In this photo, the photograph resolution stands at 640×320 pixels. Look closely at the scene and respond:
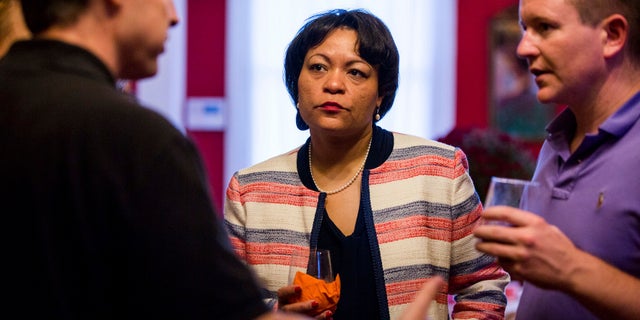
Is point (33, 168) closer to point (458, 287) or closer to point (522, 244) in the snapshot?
point (522, 244)

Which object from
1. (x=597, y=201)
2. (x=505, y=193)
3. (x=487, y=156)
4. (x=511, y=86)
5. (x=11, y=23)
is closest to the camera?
(x=505, y=193)

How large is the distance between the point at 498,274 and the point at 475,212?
0.18m

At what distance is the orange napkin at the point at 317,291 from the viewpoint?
73.0 inches

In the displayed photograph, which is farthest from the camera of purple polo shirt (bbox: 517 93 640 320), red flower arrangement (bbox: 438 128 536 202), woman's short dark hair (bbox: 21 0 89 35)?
red flower arrangement (bbox: 438 128 536 202)

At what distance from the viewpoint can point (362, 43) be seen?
7.58 feet

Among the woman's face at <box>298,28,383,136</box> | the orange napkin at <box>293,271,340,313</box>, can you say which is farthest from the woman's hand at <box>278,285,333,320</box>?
the woman's face at <box>298,28,383,136</box>

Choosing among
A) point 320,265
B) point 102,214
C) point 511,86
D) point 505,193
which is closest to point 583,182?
point 505,193

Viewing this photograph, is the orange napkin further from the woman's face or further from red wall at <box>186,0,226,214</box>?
red wall at <box>186,0,226,214</box>

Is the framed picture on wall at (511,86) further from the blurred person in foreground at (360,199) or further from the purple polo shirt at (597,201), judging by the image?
the purple polo shirt at (597,201)

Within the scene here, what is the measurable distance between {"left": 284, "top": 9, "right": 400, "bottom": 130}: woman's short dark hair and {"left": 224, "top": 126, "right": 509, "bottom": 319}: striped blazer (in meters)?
0.21

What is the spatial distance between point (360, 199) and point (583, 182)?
2.41 ft

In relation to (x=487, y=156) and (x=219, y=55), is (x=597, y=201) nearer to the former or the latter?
(x=487, y=156)

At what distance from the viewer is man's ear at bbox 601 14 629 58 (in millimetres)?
1665

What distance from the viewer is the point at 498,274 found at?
2.20 m
